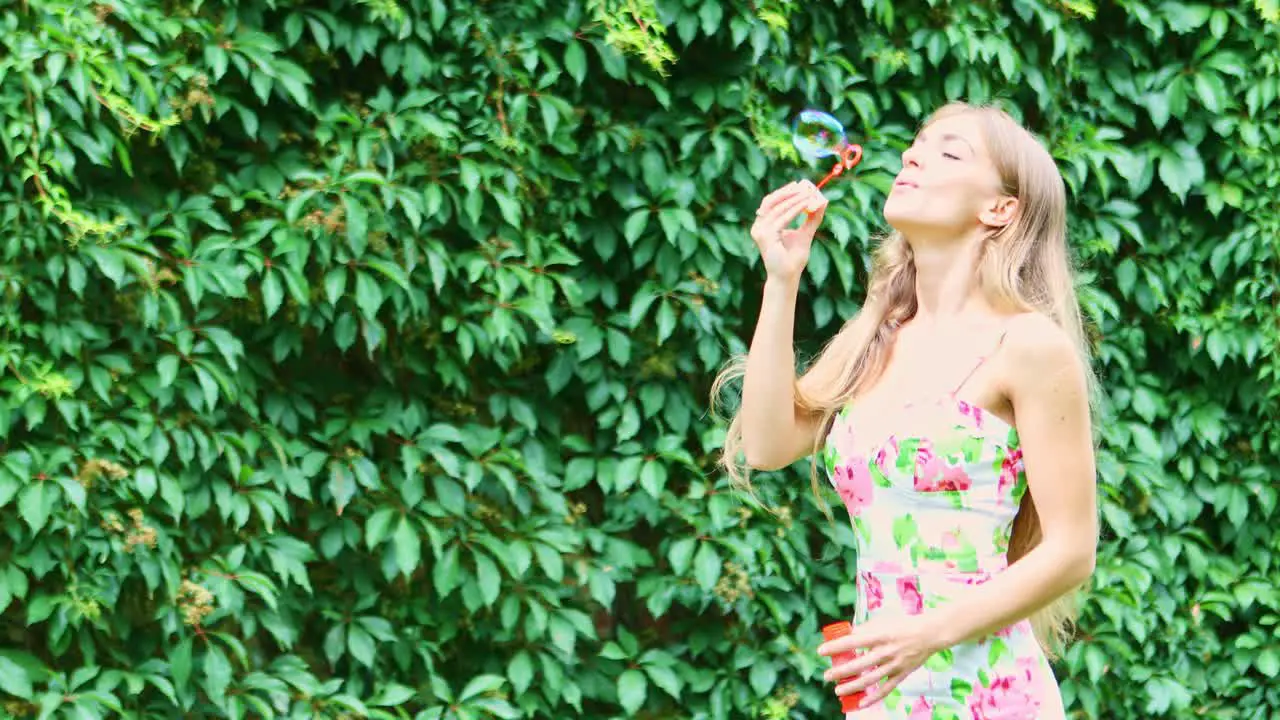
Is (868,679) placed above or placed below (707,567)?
above

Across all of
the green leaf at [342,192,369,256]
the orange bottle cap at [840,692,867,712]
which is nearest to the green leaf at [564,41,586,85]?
the green leaf at [342,192,369,256]

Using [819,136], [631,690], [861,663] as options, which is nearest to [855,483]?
[861,663]

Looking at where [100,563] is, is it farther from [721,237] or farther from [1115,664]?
[1115,664]

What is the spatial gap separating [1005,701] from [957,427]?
0.37 meters

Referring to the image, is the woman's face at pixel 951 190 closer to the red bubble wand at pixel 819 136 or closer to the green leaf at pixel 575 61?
the red bubble wand at pixel 819 136

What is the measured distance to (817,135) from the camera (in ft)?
8.34

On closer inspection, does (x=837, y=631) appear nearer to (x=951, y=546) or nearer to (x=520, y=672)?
(x=951, y=546)

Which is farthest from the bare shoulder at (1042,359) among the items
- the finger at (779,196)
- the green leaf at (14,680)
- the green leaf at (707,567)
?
the green leaf at (14,680)

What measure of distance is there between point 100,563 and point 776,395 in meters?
1.57

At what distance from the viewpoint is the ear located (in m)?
2.07

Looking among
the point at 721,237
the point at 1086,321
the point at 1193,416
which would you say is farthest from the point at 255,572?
the point at 1193,416

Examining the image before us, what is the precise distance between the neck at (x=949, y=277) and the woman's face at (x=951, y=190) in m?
0.03

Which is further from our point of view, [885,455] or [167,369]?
[167,369]

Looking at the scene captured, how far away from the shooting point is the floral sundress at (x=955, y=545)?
6.28 feet
